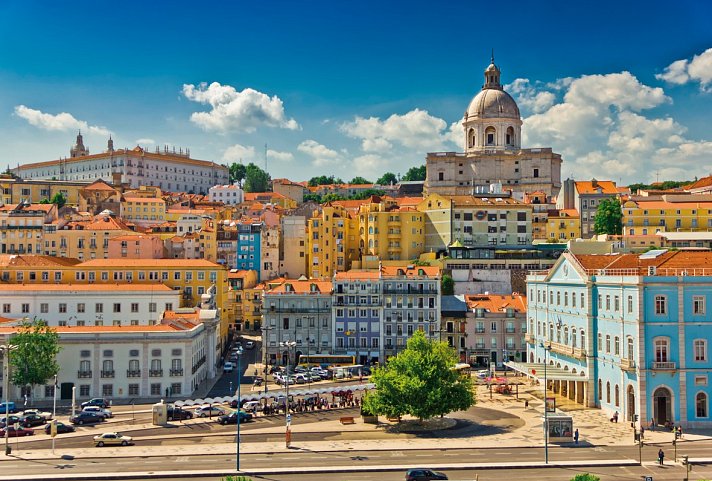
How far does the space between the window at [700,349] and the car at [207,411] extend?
121 ft

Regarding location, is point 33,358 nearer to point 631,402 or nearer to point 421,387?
point 421,387

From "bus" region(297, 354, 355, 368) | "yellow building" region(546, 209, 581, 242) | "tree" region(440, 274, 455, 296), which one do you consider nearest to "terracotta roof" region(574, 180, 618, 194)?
"yellow building" region(546, 209, 581, 242)

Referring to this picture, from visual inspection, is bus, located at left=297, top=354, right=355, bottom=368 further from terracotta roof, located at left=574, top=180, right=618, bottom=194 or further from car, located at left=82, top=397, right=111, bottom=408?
terracotta roof, located at left=574, top=180, right=618, bottom=194

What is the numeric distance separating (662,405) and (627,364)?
3839mm

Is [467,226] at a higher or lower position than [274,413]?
higher

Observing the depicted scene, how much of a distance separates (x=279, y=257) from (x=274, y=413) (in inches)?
2674

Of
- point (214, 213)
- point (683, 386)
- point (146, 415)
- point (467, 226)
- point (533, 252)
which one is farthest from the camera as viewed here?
point (214, 213)

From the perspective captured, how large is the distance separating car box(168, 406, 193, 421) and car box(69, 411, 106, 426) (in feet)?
17.2

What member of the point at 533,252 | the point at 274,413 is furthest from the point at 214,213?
the point at 274,413

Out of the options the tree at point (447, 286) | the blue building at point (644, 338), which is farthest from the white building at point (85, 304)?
the blue building at point (644, 338)

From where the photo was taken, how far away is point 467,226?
13212cm

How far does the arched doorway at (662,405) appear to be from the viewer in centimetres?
6316

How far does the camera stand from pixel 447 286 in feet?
383

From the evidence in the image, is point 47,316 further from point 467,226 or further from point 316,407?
point 467,226
